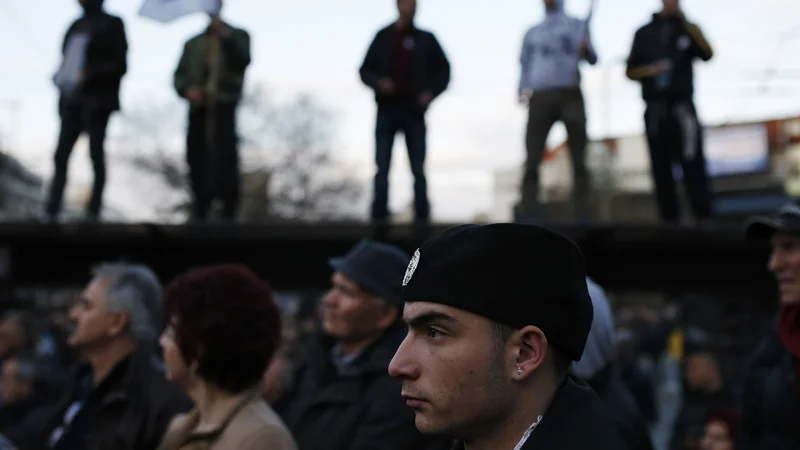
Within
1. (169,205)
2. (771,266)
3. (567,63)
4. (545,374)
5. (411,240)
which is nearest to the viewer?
(545,374)

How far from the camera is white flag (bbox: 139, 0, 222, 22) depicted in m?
8.41

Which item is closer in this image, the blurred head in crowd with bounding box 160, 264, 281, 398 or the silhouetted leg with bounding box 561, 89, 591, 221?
the blurred head in crowd with bounding box 160, 264, 281, 398

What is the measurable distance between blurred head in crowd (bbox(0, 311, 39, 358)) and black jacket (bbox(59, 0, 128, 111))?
1.78m

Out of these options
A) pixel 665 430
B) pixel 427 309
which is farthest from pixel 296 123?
pixel 427 309

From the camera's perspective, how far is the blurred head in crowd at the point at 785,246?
4.06 m

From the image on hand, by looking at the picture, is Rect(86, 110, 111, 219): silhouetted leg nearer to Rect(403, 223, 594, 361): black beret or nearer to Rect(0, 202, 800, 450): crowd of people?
Rect(0, 202, 800, 450): crowd of people

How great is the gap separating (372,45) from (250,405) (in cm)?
521

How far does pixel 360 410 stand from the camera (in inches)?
153

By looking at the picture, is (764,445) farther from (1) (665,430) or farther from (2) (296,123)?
(2) (296,123)

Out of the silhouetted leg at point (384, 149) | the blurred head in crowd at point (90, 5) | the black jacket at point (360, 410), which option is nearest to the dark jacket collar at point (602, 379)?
the black jacket at point (360, 410)

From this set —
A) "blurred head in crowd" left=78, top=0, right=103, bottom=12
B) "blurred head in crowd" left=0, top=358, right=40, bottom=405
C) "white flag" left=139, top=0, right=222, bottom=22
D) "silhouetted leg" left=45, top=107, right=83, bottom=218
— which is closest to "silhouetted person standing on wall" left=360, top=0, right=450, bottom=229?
"white flag" left=139, top=0, right=222, bottom=22

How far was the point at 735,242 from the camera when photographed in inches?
344

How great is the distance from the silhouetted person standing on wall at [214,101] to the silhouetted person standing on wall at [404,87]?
113 centimetres

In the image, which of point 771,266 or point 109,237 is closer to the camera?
point 771,266
